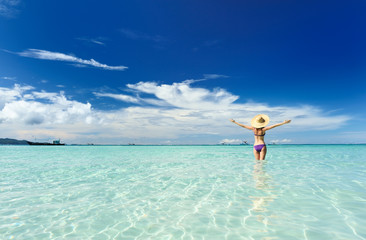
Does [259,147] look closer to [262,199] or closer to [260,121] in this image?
[260,121]

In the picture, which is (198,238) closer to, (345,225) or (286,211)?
(286,211)

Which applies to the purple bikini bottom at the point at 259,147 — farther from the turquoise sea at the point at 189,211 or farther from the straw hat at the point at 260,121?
the turquoise sea at the point at 189,211

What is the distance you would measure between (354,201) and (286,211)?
2.37m

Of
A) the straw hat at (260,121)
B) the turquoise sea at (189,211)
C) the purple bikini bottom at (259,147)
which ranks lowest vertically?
the turquoise sea at (189,211)

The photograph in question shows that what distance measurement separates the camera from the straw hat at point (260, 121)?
1146 centimetres

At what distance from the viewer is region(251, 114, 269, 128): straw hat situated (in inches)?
451

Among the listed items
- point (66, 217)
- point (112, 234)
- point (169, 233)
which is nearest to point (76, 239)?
point (112, 234)

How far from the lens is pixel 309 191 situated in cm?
641

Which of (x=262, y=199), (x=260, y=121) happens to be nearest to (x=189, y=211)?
(x=262, y=199)

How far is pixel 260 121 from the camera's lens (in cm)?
1163

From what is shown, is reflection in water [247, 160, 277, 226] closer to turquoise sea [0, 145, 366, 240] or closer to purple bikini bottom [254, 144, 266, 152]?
turquoise sea [0, 145, 366, 240]

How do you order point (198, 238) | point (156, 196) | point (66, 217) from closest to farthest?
point (198, 238)
point (66, 217)
point (156, 196)

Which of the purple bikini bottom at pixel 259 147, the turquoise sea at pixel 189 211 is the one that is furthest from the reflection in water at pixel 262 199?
the purple bikini bottom at pixel 259 147

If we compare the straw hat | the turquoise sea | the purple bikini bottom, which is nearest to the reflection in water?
the turquoise sea
